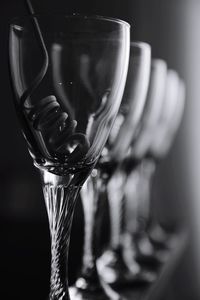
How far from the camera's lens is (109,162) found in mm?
490

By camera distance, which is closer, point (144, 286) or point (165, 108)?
point (144, 286)

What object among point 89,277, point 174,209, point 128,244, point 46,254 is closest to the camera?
point 89,277

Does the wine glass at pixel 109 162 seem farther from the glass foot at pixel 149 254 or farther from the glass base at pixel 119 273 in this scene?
the glass foot at pixel 149 254

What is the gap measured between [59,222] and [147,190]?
0.76 meters

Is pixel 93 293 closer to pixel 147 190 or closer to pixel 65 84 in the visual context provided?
pixel 65 84

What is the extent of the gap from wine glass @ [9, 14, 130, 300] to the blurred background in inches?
10.0

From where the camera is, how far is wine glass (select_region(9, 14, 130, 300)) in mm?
323

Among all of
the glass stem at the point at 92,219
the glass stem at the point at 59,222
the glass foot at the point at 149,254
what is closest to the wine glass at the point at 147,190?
the glass foot at the point at 149,254

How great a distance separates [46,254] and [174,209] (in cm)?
171

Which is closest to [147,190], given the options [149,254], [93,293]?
[149,254]

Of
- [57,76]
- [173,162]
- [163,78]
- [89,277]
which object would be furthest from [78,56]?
[173,162]

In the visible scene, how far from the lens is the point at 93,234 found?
50cm

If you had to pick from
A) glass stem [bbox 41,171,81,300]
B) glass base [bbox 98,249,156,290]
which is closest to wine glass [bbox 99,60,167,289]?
glass base [bbox 98,249,156,290]

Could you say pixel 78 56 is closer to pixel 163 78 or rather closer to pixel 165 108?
pixel 163 78
